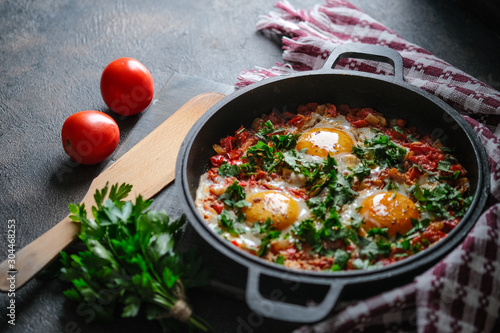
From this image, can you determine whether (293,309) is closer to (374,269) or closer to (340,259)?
(374,269)

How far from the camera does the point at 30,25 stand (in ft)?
16.1

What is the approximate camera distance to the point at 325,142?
3289 millimetres

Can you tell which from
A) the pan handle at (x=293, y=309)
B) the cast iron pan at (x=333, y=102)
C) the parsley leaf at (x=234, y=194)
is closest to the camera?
the pan handle at (x=293, y=309)

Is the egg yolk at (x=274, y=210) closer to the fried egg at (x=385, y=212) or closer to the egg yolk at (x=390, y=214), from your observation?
the fried egg at (x=385, y=212)

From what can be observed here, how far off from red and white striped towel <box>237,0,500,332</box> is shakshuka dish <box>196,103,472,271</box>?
11.6 inches

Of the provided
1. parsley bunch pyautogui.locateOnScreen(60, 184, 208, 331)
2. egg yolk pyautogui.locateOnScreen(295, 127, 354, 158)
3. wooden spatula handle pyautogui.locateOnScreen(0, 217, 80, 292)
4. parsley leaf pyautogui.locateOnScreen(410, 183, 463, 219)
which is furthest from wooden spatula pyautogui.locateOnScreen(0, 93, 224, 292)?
parsley leaf pyautogui.locateOnScreen(410, 183, 463, 219)

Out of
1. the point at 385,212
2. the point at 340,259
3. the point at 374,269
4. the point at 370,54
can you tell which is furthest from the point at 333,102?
the point at 374,269

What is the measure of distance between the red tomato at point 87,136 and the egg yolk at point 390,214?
1864 mm

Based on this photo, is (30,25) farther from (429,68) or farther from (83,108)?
(429,68)

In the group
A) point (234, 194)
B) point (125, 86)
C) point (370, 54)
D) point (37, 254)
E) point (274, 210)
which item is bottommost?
point (37, 254)

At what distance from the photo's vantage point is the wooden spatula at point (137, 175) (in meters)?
2.80

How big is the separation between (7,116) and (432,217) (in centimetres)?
331

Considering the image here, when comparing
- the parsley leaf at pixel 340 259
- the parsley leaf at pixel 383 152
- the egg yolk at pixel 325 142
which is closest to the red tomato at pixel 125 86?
the egg yolk at pixel 325 142

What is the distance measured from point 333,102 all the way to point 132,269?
6.12 feet
